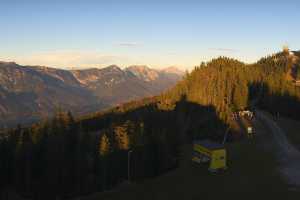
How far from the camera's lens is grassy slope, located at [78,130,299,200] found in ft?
216

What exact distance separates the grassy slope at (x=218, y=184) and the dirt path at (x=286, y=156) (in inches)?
86.6

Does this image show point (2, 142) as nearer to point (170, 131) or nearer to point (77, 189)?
point (77, 189)

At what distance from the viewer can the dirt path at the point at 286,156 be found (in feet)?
240

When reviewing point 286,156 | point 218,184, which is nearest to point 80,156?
point 218,184

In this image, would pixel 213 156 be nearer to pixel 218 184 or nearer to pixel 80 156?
pixel 218 184

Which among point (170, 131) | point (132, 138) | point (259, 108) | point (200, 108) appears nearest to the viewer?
point (132, 138)

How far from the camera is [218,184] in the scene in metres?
70.8

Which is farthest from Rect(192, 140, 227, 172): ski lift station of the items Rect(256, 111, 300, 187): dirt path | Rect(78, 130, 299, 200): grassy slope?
Rect(256, 111, 300, 187): dirt path

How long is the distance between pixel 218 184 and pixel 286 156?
86.4ft

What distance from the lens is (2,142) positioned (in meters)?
88.7

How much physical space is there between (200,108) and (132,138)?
64997 mm

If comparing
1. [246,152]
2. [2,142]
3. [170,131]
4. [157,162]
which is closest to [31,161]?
[2,142]

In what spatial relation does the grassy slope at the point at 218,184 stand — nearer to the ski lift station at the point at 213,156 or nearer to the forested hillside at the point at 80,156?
the ski lift station at the point at 213,156

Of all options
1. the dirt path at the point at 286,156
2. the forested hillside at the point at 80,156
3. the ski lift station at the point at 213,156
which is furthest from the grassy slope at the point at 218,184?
the forested hillside at the point at 80,156
